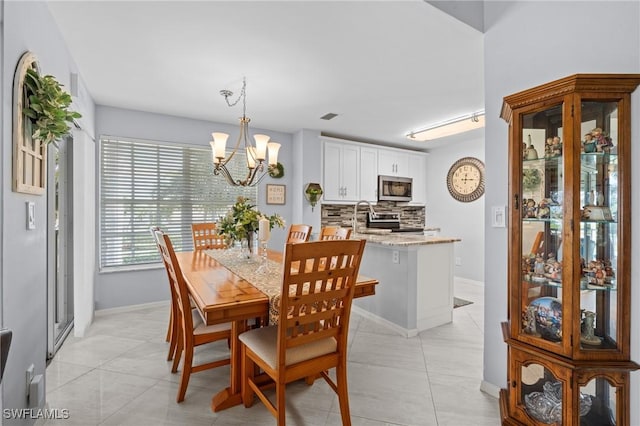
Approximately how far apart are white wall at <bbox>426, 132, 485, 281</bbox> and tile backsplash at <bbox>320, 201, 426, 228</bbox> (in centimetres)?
21

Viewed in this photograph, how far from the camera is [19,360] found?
4.69 ft

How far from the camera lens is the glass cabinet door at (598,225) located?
4.49 feet

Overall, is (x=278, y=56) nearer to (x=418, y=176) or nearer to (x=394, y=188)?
(x=394, y=188)

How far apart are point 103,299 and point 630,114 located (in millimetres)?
4557

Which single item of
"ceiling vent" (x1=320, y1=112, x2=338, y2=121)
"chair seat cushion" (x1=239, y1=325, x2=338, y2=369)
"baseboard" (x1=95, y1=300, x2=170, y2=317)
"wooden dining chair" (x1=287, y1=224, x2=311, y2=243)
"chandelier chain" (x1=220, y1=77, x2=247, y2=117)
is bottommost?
"baseboard" (x1=95, y1=300, x2=170, y2=317)

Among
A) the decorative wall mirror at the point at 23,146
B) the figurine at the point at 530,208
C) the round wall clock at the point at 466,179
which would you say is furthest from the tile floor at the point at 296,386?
the round wall clock at the point at 466,179

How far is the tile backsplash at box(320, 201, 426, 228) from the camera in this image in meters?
4.81

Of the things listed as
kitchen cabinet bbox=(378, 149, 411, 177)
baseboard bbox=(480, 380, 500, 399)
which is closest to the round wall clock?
kitchen cabinet bbox=(378, 149, 411, 177)

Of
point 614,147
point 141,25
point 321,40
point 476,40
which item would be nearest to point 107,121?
point 141,25

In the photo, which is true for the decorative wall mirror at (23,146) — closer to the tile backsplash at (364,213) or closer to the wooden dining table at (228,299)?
the wooden dining table at (228,299)

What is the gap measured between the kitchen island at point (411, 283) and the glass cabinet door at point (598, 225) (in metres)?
1.54

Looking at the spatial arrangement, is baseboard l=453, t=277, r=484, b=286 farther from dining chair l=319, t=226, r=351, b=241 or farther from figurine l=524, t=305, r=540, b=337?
figurine l=524, t=305, r=540, b=337

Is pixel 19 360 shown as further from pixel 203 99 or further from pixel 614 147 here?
pixel 614 147

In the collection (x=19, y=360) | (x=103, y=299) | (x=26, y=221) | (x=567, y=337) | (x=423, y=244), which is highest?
(x=26, y=221)
